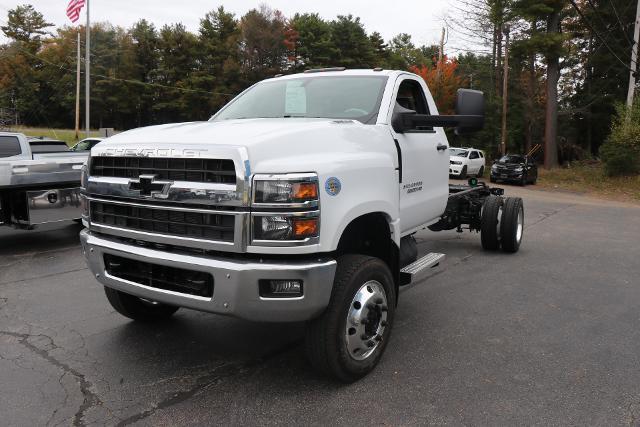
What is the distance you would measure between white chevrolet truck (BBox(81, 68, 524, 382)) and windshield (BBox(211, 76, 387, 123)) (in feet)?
0.09

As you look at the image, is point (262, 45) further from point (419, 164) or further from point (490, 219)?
point (419, 164)

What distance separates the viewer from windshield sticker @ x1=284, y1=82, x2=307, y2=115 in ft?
14.9

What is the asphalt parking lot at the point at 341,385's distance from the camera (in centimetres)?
323

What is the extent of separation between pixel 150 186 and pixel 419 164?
8.08ft

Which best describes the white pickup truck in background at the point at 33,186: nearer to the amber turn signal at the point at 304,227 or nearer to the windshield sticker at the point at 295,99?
the windshield sticker at the point at 295,99

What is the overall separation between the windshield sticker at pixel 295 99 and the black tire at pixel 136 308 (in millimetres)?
1965

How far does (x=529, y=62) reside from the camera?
4053 cm

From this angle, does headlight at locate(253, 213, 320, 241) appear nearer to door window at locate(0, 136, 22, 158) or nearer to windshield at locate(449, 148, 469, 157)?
door window at locate(0, 136, 22, 158)

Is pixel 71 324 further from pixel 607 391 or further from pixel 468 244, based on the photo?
pixel 468 244

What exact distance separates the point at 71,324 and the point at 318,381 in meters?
2.54

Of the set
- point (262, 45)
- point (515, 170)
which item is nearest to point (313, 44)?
point (262, 45)

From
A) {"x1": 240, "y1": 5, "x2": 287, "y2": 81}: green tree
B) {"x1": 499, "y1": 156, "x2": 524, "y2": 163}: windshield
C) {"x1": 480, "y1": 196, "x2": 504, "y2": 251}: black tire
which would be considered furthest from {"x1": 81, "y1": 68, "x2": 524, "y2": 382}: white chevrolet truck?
{"x1": 240, "y1": 5, "x2": 287, "y2": 81}: green tree

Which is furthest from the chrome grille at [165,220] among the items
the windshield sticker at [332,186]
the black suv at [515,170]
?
the black suv at [515,170]

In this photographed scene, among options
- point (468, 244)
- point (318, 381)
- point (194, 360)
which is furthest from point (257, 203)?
point (468, 244)
